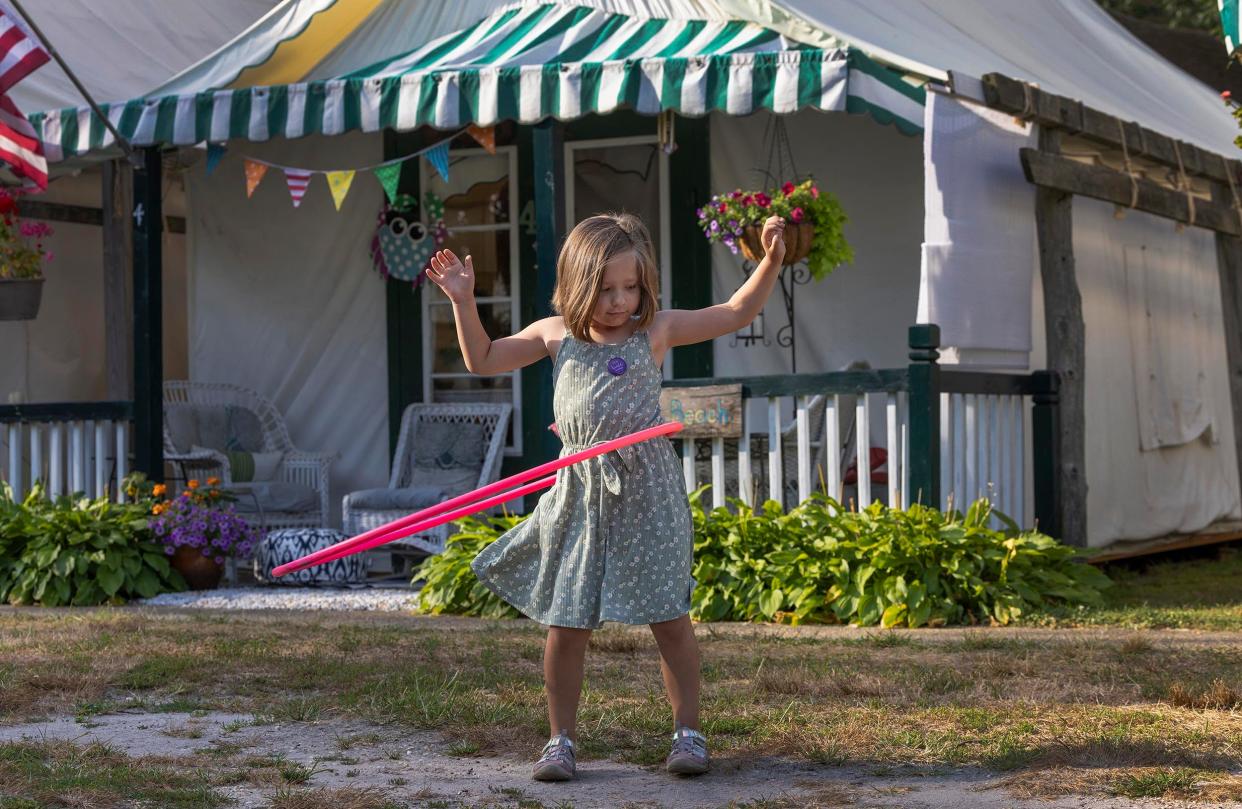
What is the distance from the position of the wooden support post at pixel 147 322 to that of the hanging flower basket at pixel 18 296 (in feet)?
1.79

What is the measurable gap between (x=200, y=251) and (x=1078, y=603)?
671cm

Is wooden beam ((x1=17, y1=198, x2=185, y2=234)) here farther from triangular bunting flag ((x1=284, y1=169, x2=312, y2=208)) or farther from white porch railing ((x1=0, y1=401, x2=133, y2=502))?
triangular bunting flag ((x1=284, y1=169, x2=312, y2=208))

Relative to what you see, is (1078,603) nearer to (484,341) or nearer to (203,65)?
(484,341)

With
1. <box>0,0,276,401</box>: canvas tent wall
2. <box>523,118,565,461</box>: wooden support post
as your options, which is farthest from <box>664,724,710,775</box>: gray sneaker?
<box>0,0,276,401</box>: canvas tent wall

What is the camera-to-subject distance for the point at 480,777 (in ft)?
12.6

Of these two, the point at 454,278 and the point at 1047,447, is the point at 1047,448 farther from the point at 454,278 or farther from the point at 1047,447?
the point at 454,278

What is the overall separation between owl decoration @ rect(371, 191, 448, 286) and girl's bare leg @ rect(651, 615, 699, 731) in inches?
261

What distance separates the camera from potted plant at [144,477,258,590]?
28.0 feet

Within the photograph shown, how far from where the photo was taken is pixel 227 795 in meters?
3.61

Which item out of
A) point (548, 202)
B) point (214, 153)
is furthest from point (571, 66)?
point (214, 153)

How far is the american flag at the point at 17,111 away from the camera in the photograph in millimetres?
8609

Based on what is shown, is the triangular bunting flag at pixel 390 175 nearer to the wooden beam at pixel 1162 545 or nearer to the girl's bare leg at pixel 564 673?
the wooden beam at pixel 1162 545

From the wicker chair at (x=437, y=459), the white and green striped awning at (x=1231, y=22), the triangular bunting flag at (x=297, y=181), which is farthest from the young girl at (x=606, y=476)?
the wicker chair at (x=437, y=459)

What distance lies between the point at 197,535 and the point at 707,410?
2.81 meters
